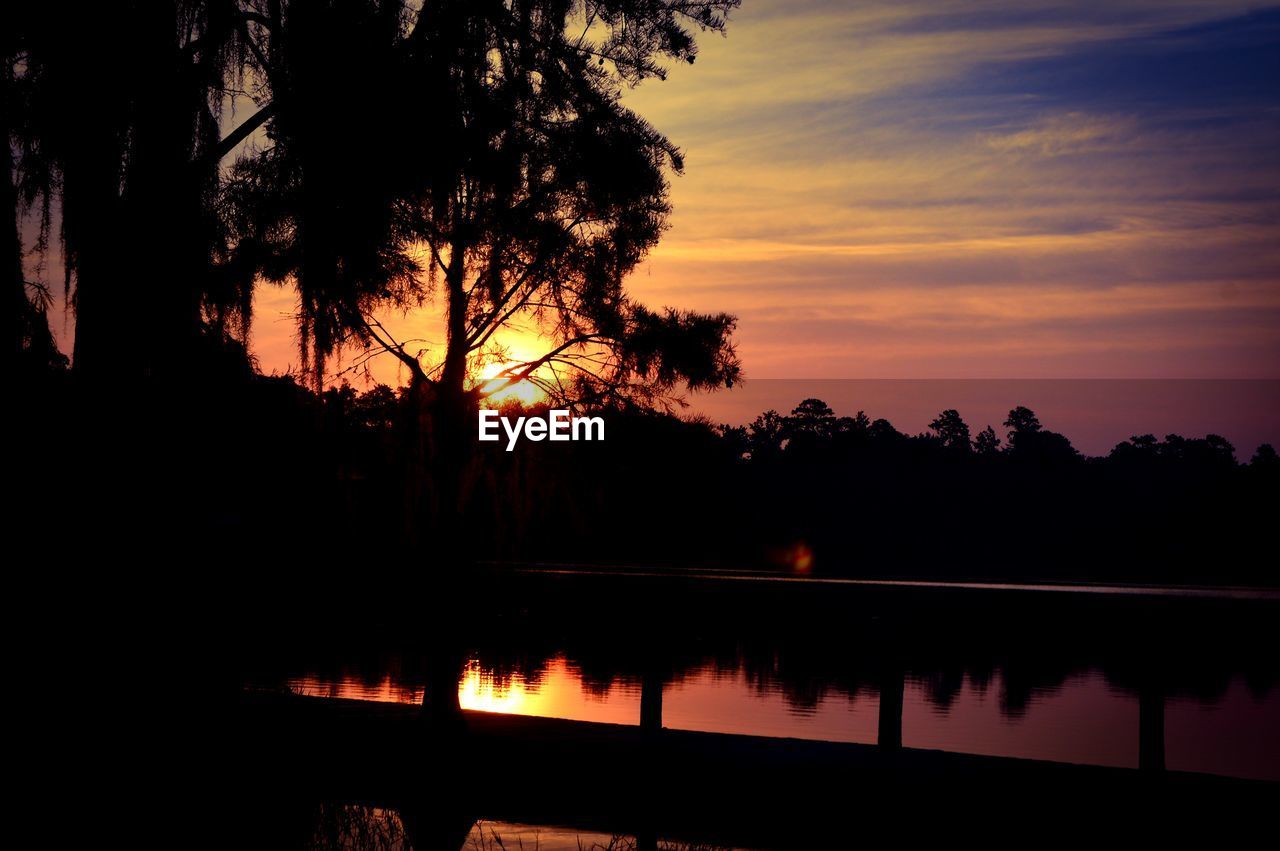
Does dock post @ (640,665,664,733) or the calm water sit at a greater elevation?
dock post @ (640,665,664,733)

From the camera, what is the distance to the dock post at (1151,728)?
8.73 m

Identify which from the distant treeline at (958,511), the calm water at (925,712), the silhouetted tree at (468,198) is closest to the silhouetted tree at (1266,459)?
the distant treeline at (958,511)

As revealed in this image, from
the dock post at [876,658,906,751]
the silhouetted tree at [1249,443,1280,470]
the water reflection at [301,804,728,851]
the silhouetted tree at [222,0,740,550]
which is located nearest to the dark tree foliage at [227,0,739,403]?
the silhouetted tree at [222,0,740,550]

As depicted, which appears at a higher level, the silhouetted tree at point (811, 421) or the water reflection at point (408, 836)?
the silhouetted tree at point (811, 421)

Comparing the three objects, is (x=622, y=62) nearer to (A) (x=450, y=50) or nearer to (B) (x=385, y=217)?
(A) (x=450, y=50)

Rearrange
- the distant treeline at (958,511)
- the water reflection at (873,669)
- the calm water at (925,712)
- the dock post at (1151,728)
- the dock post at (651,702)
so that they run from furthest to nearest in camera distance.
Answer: the distant treeline at (958,511) < the calm water at (925,712) < the dock post at (651,702) < the water reflection at (873,669) < the dock post at (1151,728)

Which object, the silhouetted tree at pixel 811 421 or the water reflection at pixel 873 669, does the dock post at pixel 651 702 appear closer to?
the water reflection at pixel 873 669

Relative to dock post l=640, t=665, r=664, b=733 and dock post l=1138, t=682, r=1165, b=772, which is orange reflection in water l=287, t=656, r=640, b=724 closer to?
dock post l=640, t=665, r=664, b=733

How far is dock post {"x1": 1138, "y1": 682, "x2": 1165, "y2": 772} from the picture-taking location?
8734 millimetres

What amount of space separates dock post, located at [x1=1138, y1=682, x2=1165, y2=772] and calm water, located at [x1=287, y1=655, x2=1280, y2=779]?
9.46 metres

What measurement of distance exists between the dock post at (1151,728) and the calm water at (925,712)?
9.46 metres

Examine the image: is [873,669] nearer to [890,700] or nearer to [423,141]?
[890,700]

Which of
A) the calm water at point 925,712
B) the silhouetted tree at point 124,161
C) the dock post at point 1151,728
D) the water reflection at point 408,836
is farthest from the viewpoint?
the calm water at point 925,712

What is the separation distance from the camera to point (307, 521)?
51.5 feet
